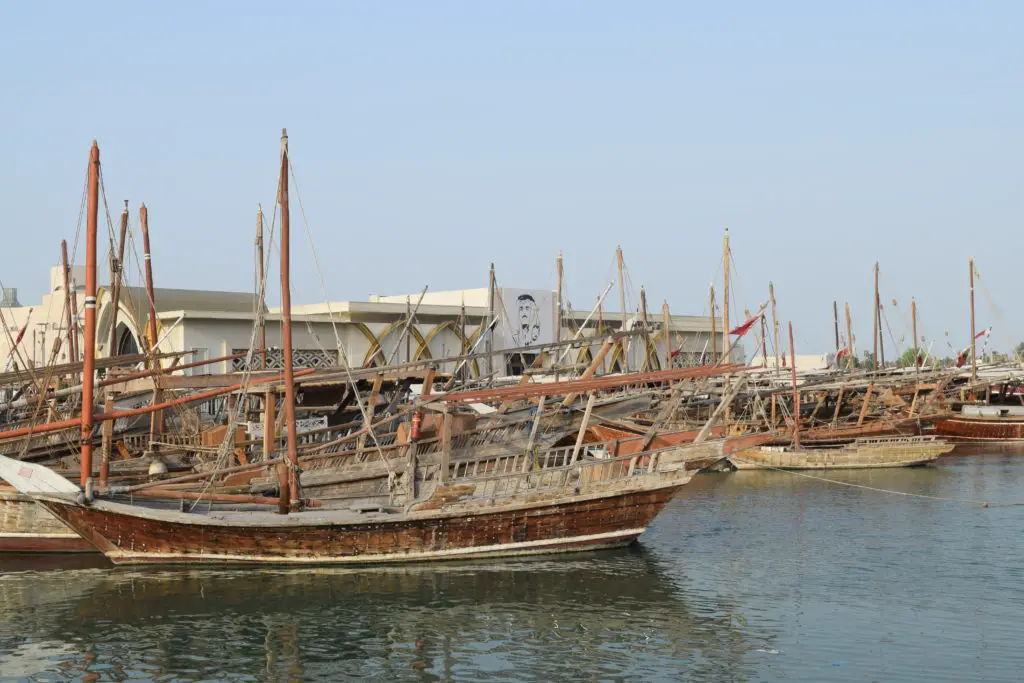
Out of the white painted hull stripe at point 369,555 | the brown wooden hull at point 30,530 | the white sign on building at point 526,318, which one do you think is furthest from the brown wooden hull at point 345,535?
the white sign on building at point 526,318

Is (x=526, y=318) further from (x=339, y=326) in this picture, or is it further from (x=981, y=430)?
(x=981, y=430)

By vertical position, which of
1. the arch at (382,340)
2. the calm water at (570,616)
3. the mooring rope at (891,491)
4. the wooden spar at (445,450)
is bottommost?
the calm water at (570,616)

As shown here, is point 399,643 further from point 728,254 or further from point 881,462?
point 728,254

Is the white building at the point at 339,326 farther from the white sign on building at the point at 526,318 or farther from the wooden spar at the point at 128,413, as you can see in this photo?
the wooden spar at the point at 128,413

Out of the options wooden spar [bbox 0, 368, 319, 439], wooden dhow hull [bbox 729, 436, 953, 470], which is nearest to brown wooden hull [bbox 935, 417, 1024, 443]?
wooden dhow hull [bbox 729, 436, 953, 470]

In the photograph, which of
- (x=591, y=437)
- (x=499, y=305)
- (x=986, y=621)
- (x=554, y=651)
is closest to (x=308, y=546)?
(x=554, y=651)

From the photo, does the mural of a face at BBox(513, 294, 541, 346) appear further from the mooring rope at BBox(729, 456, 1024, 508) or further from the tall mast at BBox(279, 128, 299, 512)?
the tall mast at BBox(279, 128, 299, 512)

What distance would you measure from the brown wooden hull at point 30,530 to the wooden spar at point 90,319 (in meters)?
2.97

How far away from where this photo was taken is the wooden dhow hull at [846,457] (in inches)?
1709

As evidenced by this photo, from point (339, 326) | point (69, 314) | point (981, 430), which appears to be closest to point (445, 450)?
point (69, 314)

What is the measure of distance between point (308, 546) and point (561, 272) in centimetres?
3322

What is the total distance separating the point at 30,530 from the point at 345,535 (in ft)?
23.2

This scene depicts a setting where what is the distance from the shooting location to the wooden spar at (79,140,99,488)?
71.8ft

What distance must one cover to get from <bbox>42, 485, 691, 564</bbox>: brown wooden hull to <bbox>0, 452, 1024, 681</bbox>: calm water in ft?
1.32
